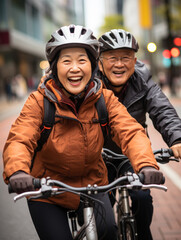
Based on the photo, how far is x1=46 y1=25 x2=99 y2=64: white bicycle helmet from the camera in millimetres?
2482

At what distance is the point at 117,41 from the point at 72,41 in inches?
33.7

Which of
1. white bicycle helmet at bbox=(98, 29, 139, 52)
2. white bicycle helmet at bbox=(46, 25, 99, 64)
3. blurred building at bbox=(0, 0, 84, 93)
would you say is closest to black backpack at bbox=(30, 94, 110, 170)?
white bicycle helmet at bbox=(46, 25, 99, 64)

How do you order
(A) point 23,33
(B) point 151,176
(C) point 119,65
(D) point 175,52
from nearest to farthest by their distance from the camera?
(B) point 151,176, (C) point 119,65, (D) point 175,52, (A) point 23,33

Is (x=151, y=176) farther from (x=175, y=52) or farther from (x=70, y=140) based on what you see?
(x=175, y=52)

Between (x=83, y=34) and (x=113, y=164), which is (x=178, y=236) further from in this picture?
(x=83, y=34)

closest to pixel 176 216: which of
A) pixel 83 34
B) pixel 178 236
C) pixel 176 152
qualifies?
pixel 178 236

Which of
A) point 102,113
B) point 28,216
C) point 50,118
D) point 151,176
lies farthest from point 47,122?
point 28,216

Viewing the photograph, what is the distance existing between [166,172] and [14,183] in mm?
→ 5275

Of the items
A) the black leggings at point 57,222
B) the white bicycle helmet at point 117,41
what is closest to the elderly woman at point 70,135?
the black leggings at point 57,222

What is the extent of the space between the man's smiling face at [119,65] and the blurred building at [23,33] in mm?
28676

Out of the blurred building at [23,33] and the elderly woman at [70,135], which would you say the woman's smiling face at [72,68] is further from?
the blurred building at [23,33]

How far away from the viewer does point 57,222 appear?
7.79 feet

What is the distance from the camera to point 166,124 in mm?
2990

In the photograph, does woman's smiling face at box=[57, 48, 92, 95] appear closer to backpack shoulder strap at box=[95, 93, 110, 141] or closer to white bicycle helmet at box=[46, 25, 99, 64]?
white bicycle helmet at box=[46, 25, 99, 64]
